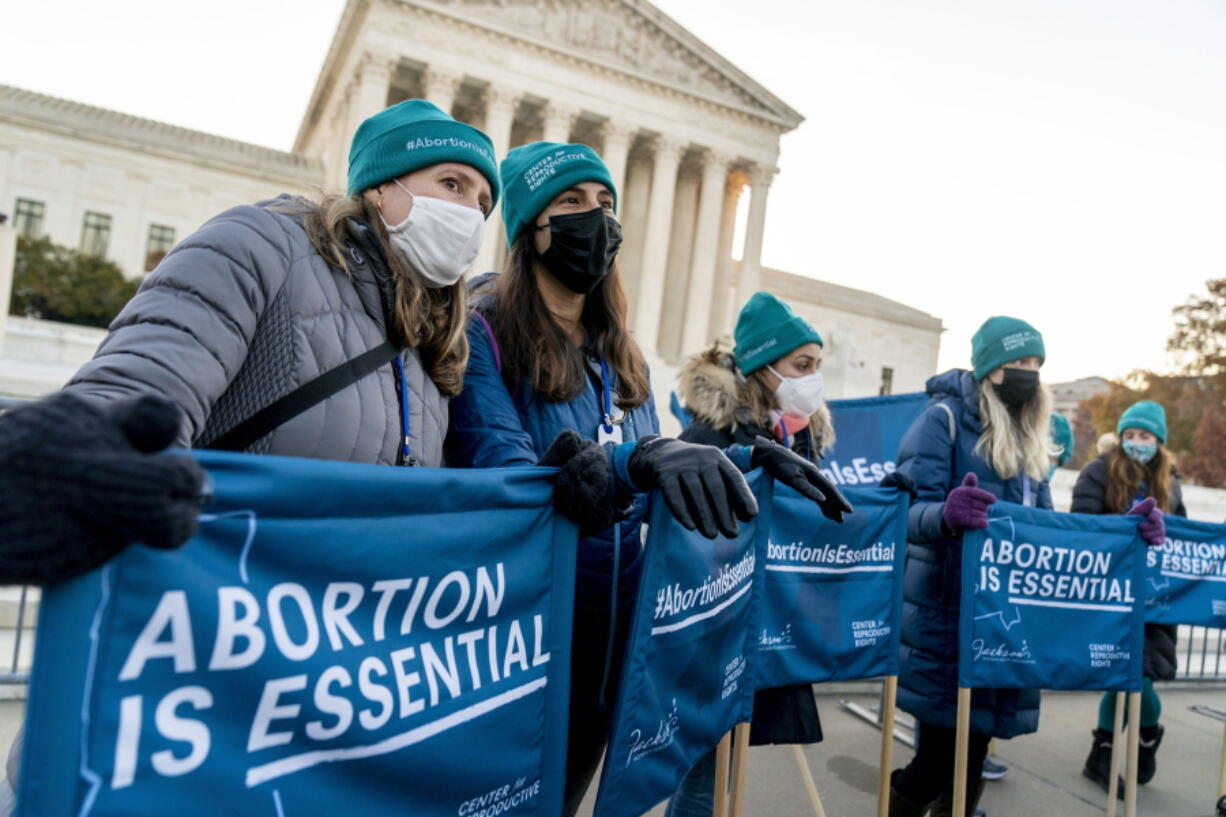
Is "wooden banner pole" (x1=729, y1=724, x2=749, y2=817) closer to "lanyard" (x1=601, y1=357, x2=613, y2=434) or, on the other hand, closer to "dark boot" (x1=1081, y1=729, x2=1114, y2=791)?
"lanyard" (x1=601, y1=357, x2=613, y2=434)

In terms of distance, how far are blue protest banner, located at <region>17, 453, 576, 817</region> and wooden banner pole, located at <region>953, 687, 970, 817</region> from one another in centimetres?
206

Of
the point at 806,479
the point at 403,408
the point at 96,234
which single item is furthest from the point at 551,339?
the point at 96,234

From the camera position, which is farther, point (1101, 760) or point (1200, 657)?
point (1200, 657)

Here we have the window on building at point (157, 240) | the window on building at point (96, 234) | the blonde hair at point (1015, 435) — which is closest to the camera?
the blonde hair at point (1015, 435)

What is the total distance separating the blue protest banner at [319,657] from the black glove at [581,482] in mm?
38

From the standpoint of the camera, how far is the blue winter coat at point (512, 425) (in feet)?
6.89

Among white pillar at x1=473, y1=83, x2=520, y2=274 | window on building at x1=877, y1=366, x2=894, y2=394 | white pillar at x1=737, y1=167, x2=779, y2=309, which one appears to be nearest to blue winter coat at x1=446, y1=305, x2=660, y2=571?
white pillar at x1=473, y1=83, x2=520, y2=274

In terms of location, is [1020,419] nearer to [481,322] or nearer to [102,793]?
[481,322]

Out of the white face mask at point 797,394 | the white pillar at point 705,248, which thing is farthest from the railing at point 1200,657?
the white pillar at point 705,248

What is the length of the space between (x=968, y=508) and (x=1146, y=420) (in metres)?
2.88

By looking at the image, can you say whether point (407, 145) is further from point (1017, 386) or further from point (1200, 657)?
point (1200, 657)

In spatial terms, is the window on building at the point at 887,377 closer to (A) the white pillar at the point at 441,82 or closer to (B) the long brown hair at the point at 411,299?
(A) the white pillar at the point at 441,82

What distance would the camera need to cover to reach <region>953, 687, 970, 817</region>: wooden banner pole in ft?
10.4

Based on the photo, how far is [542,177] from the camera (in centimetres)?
253
